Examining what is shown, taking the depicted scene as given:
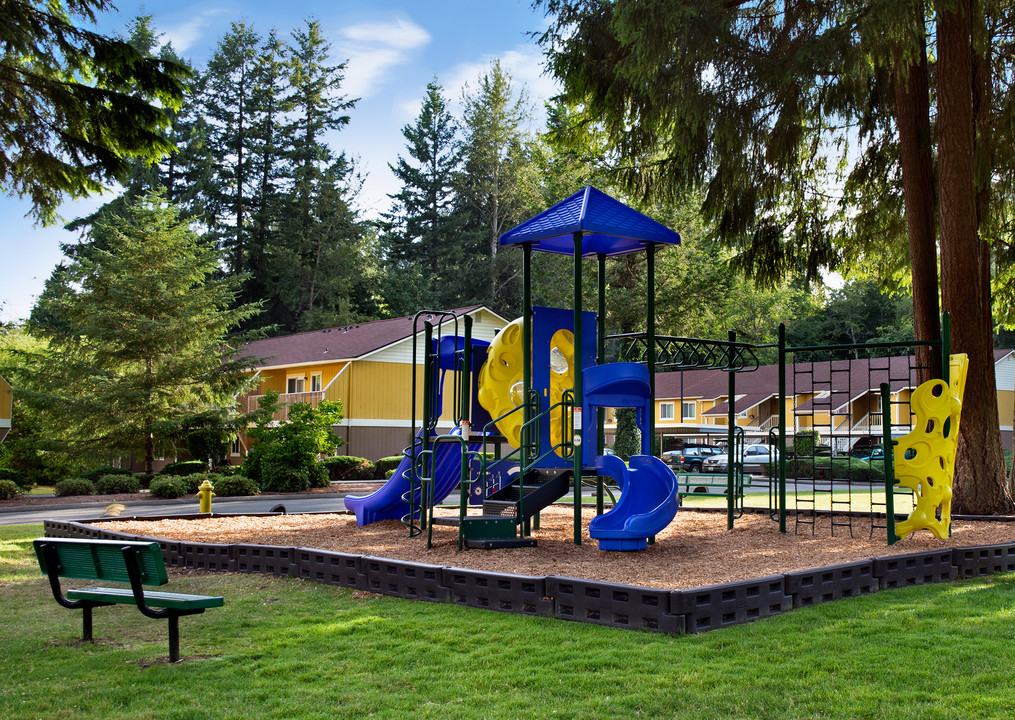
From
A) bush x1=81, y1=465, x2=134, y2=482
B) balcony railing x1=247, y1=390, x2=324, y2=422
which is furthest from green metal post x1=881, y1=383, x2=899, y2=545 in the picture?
balcony railing x1=247, y1=390, x2=324, y2=422

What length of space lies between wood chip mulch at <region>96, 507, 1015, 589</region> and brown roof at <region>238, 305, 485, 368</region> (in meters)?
21.1

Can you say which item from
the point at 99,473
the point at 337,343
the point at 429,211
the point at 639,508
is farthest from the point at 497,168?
the point at 639,508

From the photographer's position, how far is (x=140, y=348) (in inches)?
1091

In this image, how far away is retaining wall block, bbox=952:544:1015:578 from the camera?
8.77 meters

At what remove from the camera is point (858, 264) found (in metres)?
18.8

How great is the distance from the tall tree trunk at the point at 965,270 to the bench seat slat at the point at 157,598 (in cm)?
1229

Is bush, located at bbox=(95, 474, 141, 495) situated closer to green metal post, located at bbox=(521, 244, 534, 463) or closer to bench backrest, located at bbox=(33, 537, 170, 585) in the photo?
green metal post, located at bbox=(521, 244, 534, 463)

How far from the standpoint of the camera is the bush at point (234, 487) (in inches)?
907

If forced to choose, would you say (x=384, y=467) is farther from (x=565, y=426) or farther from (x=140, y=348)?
(x=565, y=426)

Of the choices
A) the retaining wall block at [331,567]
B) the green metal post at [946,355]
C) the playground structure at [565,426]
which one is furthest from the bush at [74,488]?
the green metal post at [946,355]

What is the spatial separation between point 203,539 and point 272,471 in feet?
47.4

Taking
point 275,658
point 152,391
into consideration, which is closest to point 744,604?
point 275,658

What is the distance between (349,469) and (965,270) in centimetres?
2144

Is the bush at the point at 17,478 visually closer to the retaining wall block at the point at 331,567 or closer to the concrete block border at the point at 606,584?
the concrete block border at the point at 606,584
